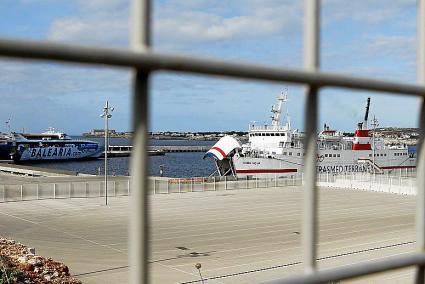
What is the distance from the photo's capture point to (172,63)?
0.85 meters

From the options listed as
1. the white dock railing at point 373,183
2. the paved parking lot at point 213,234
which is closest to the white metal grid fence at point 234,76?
the paved parking lot at point 213,234

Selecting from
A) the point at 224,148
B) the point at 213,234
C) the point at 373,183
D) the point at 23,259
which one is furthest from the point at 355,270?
the point at 224,148

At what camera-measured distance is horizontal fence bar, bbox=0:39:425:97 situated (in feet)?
2.31

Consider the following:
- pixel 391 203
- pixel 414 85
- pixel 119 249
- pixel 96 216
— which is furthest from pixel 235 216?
pixel 414 85

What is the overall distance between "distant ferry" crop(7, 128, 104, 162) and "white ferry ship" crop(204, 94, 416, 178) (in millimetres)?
28865

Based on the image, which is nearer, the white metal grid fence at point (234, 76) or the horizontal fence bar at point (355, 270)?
the white metal grid fence at point (234, 76)

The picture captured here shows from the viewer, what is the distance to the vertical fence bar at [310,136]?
43.5 inches

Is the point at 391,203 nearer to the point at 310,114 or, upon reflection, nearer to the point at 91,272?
the point at 91,272

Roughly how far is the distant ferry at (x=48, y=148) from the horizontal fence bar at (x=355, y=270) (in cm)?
6481

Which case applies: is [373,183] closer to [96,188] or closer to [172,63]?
[96,188]

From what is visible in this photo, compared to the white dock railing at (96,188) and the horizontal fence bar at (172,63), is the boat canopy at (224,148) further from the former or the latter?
the horizontal fence bar at (172,63)

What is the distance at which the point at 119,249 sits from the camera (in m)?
14.0

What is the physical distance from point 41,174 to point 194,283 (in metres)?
33.3

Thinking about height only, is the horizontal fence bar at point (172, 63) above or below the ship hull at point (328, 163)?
above
